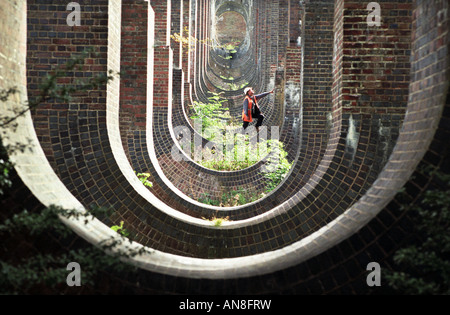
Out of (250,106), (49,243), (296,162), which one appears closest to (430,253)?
(49,243)

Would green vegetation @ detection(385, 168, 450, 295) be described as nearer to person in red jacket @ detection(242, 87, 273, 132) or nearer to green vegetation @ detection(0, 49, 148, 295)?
green vegetation @ detection(0, 49, 148, 295)

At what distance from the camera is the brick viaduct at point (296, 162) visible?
2.80m

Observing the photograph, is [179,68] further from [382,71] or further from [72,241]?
[72,241]

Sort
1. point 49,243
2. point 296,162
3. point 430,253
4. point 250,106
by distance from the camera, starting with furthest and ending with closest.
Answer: point 250,106
point 296,162
point 49,243
point 430,253

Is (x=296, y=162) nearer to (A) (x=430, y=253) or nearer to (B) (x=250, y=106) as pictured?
(B) (x=250, y=106)

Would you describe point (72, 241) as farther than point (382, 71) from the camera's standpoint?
No

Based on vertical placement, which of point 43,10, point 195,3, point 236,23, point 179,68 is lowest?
point 43,10

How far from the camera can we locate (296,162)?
774 cm

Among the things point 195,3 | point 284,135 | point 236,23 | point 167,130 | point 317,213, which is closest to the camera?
point 317,213

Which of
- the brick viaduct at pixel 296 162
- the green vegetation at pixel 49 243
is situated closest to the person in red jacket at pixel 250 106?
the brick viaduct at pixel 296 162

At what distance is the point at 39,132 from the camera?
489cm

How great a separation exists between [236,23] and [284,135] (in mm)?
35934

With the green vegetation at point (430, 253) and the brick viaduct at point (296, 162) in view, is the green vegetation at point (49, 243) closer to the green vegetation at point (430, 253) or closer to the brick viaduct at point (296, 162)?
the brick viaduct at point (296, 162)

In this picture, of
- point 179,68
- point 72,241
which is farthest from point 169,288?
point 179,68
